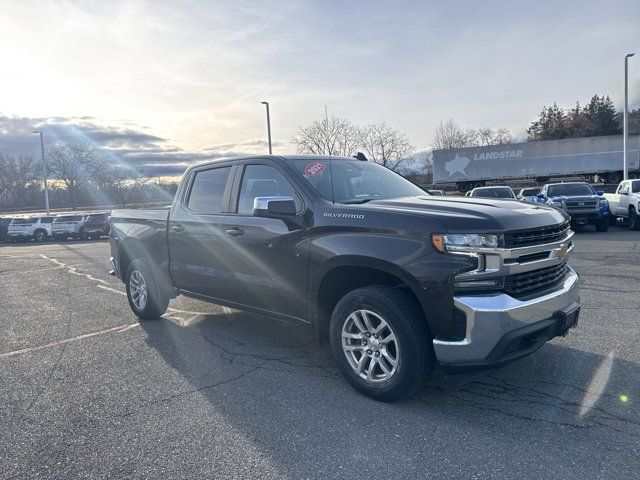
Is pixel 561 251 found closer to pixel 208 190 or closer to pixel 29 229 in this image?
pixel 208 190

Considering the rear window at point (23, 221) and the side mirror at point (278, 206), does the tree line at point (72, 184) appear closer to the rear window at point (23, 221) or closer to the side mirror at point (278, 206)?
the rear window at point (23, 221)

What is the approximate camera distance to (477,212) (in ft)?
11.6

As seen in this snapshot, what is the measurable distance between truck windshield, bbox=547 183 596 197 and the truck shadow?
1444cm

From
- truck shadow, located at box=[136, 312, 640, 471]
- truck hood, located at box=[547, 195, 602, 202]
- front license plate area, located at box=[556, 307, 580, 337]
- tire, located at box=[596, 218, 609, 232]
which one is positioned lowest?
truck shadow, located at box=[136, 312, 640, 471]

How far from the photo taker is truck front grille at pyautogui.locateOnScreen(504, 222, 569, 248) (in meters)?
3.41

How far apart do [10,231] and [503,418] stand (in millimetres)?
35880

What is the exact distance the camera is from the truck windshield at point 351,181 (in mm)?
4418

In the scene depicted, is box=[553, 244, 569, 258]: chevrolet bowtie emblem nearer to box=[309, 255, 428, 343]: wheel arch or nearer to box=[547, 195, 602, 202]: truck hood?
box=[309, 255, 428, 343]: wheel arch

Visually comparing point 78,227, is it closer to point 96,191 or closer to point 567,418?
point 567,418

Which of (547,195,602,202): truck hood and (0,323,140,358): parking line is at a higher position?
(547,195,602,202): truck hood

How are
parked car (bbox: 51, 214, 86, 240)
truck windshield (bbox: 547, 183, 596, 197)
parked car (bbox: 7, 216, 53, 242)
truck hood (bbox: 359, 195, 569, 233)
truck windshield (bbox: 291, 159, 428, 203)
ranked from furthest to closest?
parked car (bbox: 7, 216, 53, 242) → parked car (bbox: 51, 214, 86, 240) → truck windshield (bbox: 547, 183, 596, 197) → truck windshield (bbox: 291, 159, 428, 203) → truck hood (bbox: 359, 195, 569, 233)

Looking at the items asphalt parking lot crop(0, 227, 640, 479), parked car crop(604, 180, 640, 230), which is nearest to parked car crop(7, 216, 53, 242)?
asphalt parking lot crop(0, 227, 640, 479)

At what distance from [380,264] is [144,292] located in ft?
Answer: 12.7

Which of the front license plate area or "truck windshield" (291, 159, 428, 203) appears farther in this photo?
"truck windshield" (291, 159, 428, 203)
